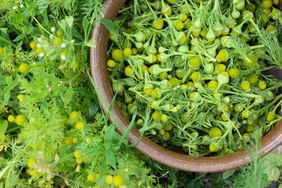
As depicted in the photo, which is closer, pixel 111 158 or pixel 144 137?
pixel 111 158

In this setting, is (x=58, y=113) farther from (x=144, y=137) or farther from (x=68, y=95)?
(x=144, y=137)

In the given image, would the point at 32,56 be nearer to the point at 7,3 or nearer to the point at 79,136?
the point at 7,3

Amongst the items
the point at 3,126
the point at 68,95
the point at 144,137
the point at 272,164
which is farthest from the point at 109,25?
the point at 272,164

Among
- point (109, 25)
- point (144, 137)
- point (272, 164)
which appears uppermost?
point (109, 25)

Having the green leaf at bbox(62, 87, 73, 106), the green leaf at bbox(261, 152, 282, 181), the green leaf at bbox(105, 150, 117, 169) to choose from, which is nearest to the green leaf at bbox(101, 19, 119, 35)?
the green leaf at bbox(62, 87, 73, 106)

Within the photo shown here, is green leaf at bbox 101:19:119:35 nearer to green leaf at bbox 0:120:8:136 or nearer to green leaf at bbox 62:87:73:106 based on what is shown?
green leaf at bbox 62:87:73:106

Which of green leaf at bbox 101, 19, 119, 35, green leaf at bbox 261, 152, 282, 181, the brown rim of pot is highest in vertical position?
green leaf at bbox 101, 19, 119, 35
